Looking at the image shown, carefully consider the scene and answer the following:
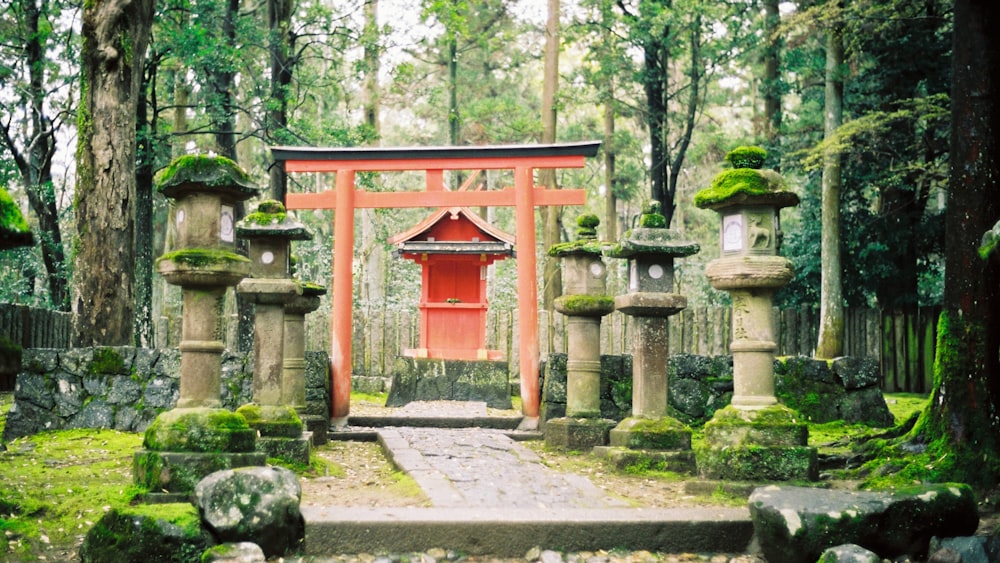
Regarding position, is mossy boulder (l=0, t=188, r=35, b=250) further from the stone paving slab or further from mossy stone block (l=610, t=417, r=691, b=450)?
mossy stone block (l=610, t=417, r=691, b=450)

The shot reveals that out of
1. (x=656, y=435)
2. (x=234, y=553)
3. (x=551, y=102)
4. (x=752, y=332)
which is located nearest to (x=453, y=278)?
(x=551, y=102)

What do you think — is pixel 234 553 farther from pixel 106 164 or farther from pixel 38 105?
pixel 38 105

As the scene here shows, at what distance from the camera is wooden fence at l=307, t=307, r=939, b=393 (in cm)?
1708

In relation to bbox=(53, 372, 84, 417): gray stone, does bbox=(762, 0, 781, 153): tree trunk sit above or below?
above

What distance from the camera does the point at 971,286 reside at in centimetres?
655

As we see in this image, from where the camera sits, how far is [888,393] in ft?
56.2

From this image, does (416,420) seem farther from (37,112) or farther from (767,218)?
(37,112)

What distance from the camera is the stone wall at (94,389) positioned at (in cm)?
967

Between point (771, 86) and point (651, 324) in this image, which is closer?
point (651, 324)

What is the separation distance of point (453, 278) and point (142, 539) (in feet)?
39.1

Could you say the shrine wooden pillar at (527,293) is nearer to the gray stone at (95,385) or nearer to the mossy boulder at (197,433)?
the gray stone at (95,385)

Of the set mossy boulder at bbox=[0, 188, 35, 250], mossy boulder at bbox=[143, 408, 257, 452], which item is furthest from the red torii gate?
mossy boulder at bbox=[0, 188, 35, 250]

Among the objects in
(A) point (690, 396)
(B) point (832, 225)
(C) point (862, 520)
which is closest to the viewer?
(C) point (862, 520)

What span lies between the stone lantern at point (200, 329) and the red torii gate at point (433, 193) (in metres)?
5.02
